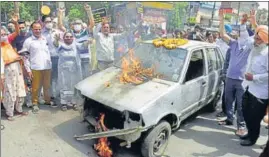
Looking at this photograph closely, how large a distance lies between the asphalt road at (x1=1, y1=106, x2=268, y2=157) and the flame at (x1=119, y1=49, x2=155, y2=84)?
43.5 inches

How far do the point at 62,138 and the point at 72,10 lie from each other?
29.8m

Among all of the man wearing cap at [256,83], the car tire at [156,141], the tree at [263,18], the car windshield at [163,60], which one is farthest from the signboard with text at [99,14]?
the man wearing cap at [256,83]

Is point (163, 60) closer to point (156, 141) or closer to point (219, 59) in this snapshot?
point (156, 141)

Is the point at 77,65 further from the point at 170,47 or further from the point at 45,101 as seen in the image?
the point at 170,47

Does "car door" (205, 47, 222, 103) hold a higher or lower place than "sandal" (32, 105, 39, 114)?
higher

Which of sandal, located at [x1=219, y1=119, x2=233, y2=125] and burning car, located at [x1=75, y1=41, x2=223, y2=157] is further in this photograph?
sandal, located at [x1=219, y1=119, x2=233, y2=125]

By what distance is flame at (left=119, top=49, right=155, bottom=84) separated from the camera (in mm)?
5078

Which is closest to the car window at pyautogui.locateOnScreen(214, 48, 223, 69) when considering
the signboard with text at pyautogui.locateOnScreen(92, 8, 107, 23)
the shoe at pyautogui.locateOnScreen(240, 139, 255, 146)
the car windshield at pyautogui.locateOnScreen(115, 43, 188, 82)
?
the car windshield at pyautogui.locateOnScreen(115, 43, 188, 82)

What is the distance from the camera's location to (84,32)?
671 cm

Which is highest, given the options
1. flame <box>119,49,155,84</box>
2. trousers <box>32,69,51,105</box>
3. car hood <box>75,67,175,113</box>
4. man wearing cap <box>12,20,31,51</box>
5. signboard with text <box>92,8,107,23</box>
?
signboard with text <box>92,8,107,23</box>

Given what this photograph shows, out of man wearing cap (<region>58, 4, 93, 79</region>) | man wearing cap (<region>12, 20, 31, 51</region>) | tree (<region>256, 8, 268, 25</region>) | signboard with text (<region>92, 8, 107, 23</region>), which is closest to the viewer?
tree (<region>256, 8, 268, 25</region>)

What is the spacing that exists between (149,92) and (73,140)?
5.04 feet

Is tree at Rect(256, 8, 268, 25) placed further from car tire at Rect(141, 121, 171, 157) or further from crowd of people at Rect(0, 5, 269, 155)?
car tire at Rect(141, 121, 171, 157)

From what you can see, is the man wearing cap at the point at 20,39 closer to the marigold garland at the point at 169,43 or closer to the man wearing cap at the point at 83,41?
the man wearing cap at the point at 83,41
